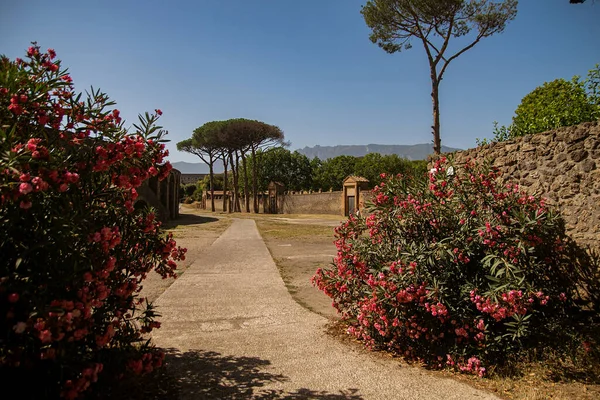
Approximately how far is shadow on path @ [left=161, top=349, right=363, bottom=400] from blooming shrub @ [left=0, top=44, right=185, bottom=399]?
0.52 m

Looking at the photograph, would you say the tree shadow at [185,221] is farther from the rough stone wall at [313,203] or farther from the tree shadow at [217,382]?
the tree shadow at [217,382]

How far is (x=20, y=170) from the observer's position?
191 cm

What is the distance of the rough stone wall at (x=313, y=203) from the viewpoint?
35.6 metres

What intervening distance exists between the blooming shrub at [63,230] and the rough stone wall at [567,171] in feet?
13.4

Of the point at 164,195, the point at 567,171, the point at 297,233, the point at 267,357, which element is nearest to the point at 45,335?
the point at 267,357

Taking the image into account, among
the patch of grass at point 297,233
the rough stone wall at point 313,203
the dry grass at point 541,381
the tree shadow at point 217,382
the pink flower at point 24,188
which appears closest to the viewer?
the pink flower at point 24,188

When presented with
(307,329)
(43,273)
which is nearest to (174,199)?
(307,329)

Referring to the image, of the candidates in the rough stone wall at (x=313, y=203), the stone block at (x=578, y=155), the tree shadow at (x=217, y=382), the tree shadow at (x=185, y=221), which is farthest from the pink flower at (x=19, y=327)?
the rough stone wall at (x=313, y=203)

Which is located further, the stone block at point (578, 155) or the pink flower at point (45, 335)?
the stone block at point (578, 155)

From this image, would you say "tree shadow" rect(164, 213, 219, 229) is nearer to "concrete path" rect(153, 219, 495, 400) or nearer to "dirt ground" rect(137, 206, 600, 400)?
"dirt ground" rect(137, 206, 600, 400)

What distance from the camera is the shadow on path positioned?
299cm

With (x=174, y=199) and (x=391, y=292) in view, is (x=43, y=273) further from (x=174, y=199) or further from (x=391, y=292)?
(x=174, y=199)

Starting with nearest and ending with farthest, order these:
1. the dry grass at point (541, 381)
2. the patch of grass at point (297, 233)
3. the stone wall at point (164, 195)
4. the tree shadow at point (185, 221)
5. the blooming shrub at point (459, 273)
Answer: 1. the dry grass at point (541, 381)
2. the blooming shrub at point (459, 273)
3. the patch of grass at point (297, 233)
4. the tree shadow at point (185, 221)
5. the stone wall at point (164, 195)

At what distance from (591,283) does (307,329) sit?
319 centimetres
